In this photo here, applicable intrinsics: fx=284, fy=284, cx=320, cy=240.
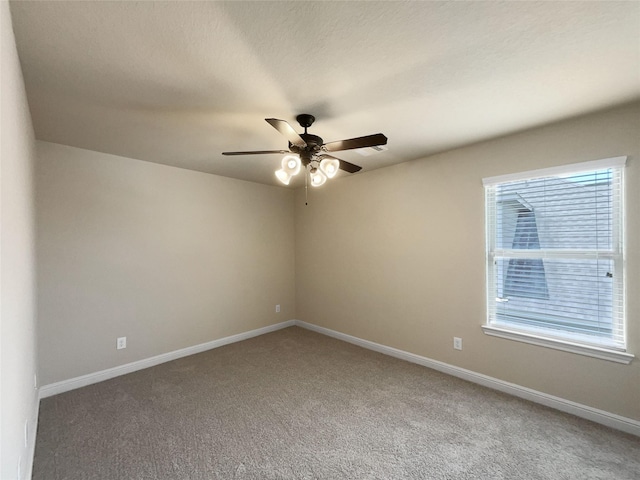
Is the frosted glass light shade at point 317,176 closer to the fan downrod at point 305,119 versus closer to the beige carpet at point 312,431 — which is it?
the fan downrod at point 305,119

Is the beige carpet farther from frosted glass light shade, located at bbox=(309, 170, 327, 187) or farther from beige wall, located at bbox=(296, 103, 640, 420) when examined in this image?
frosted glass light shade, located at bbox=(309, 170, 327, 187)

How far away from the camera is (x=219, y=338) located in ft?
13.2

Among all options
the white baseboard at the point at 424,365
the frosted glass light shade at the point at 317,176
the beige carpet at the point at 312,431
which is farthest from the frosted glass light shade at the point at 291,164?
the white baseboard at the point at 424,365

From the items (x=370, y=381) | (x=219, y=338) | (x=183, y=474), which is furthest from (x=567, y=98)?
(x=219, y=338)

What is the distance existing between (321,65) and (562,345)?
2901 millimetres

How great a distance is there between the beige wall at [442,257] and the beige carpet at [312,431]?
36 centimetres

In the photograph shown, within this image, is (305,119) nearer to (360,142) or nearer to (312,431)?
(360,142)

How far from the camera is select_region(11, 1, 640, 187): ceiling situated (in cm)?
128

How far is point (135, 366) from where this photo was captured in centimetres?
323

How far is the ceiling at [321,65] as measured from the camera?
1.28 m

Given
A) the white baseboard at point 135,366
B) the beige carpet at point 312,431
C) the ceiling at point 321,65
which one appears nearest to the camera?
the ceiling at point 321,65

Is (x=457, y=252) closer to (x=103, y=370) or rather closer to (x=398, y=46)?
(x=398, y=46)

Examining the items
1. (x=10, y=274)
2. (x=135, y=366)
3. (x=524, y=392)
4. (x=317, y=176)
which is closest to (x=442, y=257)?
(x=524, y=392)

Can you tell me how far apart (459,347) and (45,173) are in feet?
14.8
